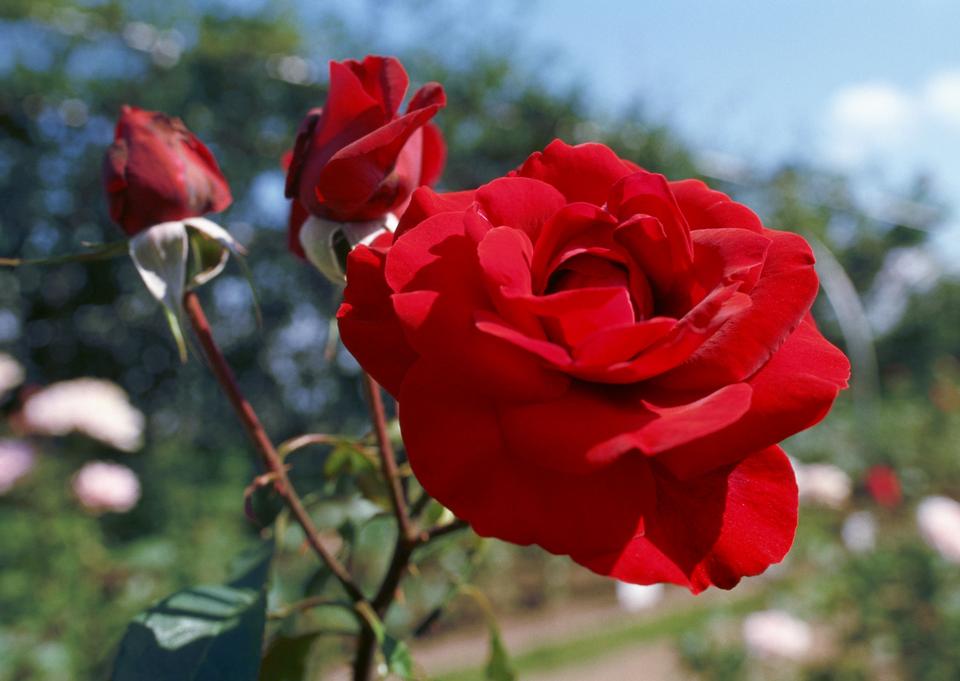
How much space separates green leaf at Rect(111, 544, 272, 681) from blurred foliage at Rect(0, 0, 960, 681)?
186 centimetres

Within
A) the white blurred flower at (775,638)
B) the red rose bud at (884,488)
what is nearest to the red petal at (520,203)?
the white blurred flower at (775,638)

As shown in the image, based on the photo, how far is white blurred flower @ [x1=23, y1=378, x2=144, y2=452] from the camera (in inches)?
84.1

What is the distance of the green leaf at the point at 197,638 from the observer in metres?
0.38

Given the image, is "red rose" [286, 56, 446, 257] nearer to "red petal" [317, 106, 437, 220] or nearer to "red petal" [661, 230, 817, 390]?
"red petal" [317, 106, 437, 220]

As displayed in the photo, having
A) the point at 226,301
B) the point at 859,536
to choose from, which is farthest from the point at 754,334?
the point at 226,301

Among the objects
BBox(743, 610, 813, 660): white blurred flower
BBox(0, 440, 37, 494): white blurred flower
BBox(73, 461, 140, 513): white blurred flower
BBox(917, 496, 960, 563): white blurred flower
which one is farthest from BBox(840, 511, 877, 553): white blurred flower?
BBox(0, 440, 37, 494): white blurred flower

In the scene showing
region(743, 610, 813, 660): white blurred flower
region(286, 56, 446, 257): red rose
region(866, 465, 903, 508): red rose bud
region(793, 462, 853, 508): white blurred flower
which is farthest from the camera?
region(866, 465, 903, 508): red rose bud

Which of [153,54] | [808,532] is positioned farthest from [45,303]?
[808,532]

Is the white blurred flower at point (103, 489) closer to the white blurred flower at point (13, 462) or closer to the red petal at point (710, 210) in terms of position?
the white blurred flower at point (13, 462)

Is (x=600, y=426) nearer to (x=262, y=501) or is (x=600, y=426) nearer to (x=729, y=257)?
(x=729, y=257)

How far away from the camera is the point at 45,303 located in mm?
4246

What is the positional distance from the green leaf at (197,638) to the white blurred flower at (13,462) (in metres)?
1.87

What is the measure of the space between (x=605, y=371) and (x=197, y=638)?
267mm

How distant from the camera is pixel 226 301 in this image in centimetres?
424
